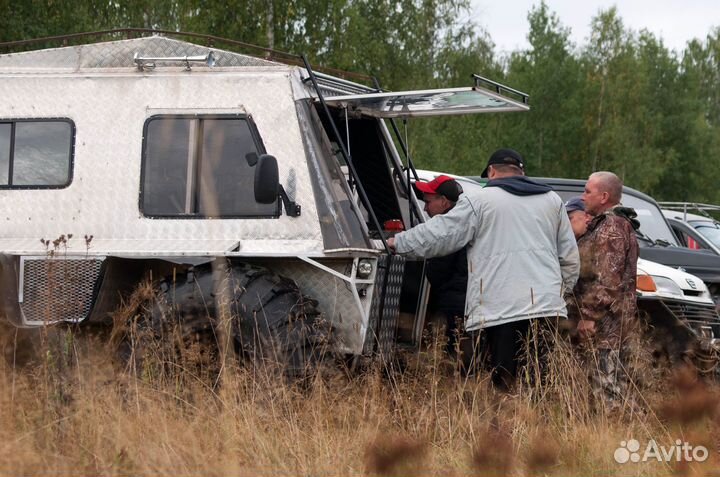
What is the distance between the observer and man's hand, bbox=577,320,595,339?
724 centimetres

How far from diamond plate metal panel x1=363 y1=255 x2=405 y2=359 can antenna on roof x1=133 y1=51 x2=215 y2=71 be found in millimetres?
1667

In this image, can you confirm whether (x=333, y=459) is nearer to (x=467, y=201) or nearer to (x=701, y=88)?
(x=467, y=201)

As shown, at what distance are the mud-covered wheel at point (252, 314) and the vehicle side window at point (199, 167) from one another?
49 cm

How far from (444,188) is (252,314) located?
1.88 meters

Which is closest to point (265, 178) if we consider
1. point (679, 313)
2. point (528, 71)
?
point (679, 313)

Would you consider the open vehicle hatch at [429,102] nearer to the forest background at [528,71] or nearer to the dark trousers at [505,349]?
the dark trousers at [505,349]

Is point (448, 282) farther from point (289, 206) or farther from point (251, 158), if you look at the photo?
point (251, 158)

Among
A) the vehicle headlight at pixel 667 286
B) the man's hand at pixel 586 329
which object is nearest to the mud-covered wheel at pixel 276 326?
the man's hand at pixel 586 329

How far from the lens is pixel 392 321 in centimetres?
733

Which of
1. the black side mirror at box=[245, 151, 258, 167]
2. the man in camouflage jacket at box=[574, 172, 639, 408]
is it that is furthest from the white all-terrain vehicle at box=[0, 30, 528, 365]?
the man in camouflage jacket at box=[574, 172, 639, 408]

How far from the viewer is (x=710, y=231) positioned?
1912cm

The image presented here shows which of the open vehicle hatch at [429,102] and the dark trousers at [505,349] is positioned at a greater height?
the open vehicle hatch at [429,102]

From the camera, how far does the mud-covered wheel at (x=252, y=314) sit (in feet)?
21.4

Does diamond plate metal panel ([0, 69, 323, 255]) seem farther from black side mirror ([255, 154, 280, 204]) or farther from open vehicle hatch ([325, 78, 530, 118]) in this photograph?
open vehicle hatch ([325, 78, 530, 118])
